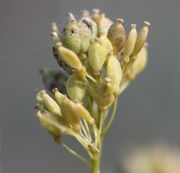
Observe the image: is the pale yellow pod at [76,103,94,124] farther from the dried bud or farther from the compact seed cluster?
the dried bud

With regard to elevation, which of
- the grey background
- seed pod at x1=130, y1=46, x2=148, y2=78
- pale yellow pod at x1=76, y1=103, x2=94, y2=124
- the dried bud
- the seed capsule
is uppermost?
the grey background

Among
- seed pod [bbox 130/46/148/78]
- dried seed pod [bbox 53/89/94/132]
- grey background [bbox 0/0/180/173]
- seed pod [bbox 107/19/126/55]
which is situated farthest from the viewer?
grey background [bbox 0/0/180/173]

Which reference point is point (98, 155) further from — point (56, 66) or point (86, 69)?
point (56, 66)

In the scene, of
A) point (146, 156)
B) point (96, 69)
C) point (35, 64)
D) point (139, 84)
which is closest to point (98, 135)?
point (96, 69)

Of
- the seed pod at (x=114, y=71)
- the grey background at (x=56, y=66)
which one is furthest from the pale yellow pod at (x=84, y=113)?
the grey background at (x=56, y=66)

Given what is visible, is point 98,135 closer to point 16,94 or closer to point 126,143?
point 126,143

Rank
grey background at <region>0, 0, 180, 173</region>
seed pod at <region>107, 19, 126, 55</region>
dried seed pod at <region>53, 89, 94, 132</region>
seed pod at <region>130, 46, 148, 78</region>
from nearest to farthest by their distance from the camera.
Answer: dried seed pod at <region>53, 89, 94, 132</region>
seed pod at <region>107, 19, 126, 55</region>
seed pod at <region>130, 46, 148, 78</region>
grey background at <region>0, 0, 180, 173</region>

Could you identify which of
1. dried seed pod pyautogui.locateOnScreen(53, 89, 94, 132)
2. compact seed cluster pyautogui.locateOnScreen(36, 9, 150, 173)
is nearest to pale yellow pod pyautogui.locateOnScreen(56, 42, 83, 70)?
compact seed cluster pyautogui.locateOnScreen(36, 9, 150, 173)
